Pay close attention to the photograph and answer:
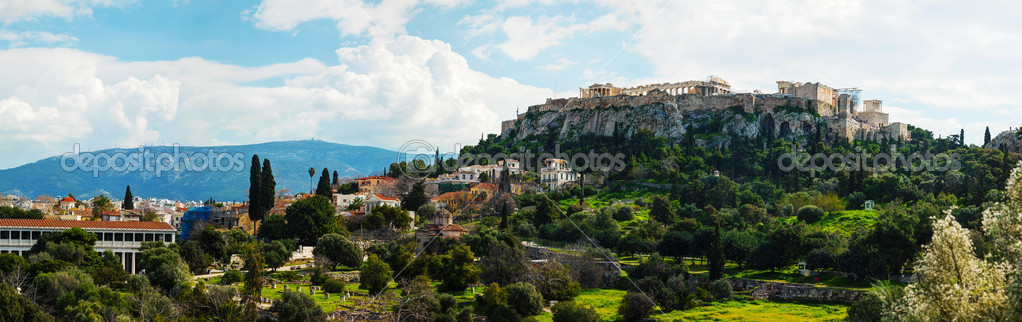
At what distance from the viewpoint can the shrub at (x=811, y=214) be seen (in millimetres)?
61000

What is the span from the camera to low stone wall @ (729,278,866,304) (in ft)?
132

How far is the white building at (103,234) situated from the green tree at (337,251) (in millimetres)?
10640

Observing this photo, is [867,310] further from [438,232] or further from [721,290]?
[438,232]

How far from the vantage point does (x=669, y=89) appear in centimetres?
11962

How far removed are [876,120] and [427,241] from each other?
72164mm

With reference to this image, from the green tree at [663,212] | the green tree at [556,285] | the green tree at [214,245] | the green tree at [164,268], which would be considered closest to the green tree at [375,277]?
the green tree at [556,285]

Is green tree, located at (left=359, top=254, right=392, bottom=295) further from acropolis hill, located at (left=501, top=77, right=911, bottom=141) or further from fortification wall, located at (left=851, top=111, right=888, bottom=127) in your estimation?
fortification wall, located at (left=851, top=111, right=888, bottom=127)

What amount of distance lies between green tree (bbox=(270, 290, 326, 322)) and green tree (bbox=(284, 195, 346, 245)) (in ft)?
80.4

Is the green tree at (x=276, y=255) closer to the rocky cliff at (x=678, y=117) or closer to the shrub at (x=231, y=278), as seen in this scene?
the shrub at (x=231, y=278)

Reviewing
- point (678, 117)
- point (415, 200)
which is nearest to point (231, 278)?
point (415, 200)

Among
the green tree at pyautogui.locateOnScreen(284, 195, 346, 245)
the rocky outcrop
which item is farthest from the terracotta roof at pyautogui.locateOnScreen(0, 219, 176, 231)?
the rocky outcrop

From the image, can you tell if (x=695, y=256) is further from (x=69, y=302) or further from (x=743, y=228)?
(x=69, y=302)

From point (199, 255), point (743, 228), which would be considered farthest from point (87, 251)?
point (743, 228)

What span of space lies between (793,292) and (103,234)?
136ft
